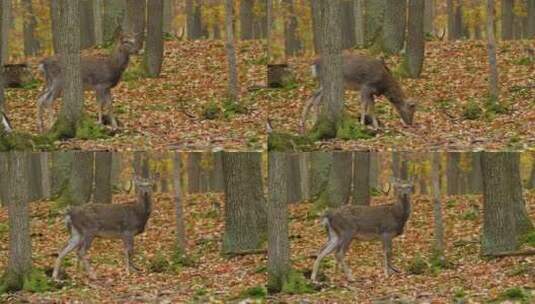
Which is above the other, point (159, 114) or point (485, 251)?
point (159, 114)

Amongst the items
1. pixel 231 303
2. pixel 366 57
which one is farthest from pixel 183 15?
pixel 231 303

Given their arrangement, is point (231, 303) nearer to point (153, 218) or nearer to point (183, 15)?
point (153, 218)

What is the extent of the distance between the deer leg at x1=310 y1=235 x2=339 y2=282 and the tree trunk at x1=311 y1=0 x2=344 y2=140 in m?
2.00

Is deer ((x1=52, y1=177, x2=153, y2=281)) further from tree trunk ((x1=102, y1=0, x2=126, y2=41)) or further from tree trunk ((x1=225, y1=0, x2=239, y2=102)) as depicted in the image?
tree trunk ((x1=102, y1=0, x2=126, y2=41))

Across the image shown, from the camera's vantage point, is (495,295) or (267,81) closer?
(495,295)

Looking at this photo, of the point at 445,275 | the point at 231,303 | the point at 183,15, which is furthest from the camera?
the point at 183,15

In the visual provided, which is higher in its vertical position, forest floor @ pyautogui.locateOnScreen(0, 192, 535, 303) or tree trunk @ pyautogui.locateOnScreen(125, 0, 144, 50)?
tree trunk @ pyautogui.locateOnScreen(125, 0, 144, 50)

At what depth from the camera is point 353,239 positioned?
55.7 feet

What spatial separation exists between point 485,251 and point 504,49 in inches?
209

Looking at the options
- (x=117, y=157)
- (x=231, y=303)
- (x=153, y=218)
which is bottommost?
(x=231, y=303)

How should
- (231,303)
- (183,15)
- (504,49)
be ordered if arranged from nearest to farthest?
(231,303) < (504,49) < (183,15)

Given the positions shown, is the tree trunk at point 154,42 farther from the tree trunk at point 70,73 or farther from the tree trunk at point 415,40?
the tree trunk at point 415,40

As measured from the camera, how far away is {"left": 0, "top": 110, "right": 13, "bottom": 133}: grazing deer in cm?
1600

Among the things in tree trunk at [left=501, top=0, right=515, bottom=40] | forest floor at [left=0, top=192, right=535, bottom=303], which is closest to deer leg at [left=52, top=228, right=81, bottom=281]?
forest floor at [left=0, top=192, right=535, bottom=303]
